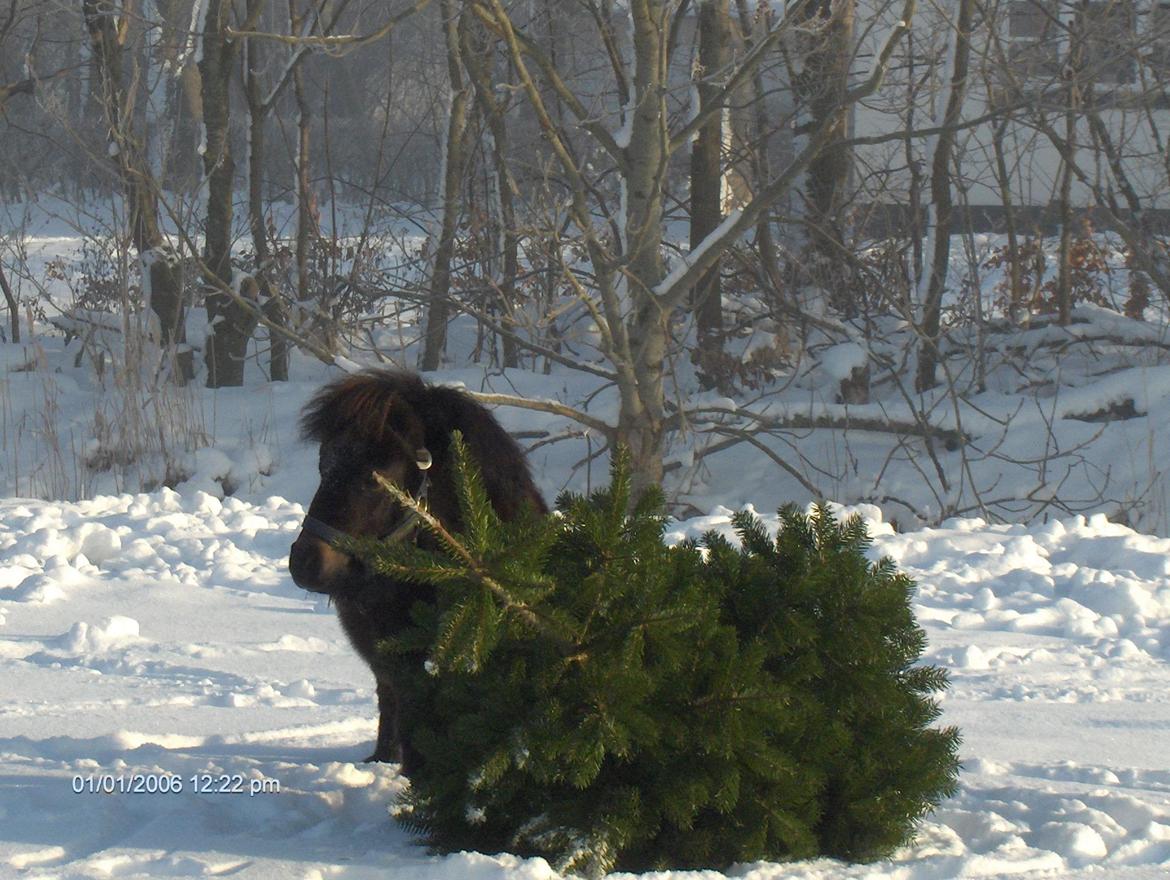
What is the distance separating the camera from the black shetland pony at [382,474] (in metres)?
3.00

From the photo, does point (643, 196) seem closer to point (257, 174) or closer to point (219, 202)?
point (219, 202)

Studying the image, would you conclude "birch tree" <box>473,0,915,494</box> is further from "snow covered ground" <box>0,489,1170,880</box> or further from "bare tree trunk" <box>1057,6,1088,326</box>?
"bare tree trunk" <box>1057,6,1088,326</box>

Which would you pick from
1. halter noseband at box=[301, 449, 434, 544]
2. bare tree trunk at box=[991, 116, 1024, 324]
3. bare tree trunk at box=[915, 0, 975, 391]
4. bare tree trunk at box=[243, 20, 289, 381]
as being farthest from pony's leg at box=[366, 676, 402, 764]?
bare tree trunk at box=[243, 20, 289, 381]

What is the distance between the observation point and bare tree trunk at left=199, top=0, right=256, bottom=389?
480 inches

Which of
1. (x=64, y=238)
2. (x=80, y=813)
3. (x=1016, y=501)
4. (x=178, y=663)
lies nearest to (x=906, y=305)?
(x=1016, y=501)

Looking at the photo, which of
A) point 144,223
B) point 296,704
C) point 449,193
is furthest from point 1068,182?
point 296,704

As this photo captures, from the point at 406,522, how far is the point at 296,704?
1.77m

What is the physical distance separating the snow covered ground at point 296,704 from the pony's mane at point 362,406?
978 millimetres

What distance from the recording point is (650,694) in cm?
271

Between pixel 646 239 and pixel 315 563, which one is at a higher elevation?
pixel 646 239

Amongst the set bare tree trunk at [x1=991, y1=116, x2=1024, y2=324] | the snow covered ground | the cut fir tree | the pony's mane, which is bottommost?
the snow covered ground

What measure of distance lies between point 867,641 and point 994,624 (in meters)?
3.19

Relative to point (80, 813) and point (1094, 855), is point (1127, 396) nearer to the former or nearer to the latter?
point (1094, 855)

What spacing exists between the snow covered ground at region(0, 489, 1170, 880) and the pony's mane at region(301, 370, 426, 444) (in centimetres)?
98
